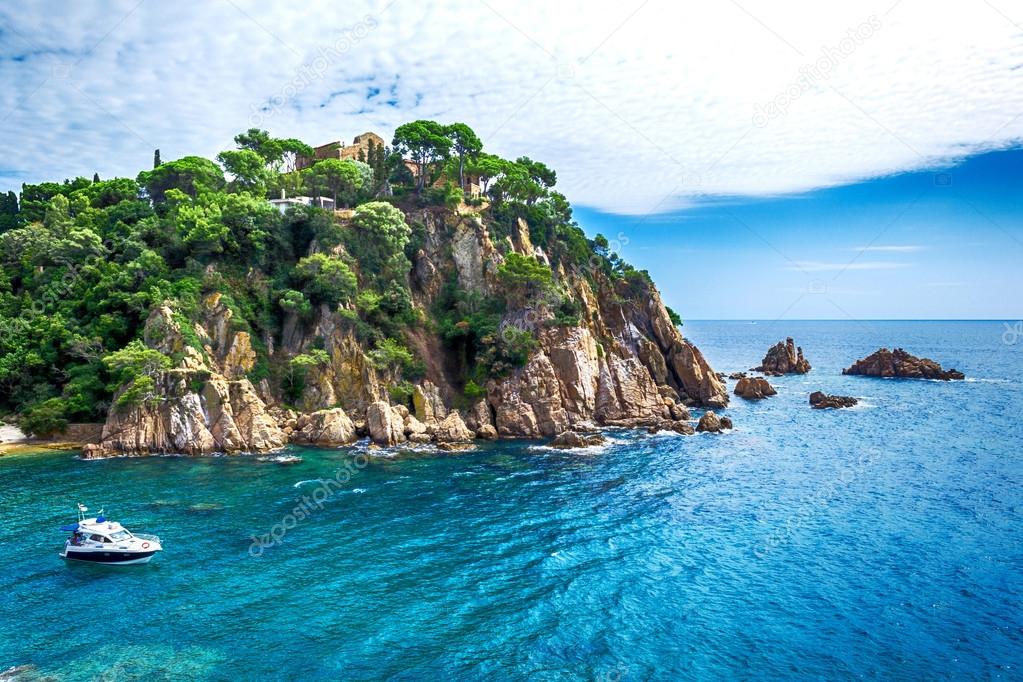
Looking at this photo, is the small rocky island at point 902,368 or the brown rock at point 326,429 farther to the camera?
the small rocky island at point 902,368

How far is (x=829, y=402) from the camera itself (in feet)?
301

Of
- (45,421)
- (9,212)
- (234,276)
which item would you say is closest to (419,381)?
(234,276)

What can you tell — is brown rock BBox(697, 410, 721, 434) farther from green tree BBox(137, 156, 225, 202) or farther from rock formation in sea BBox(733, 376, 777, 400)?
green tree BBox(137, 156, 225, 202)

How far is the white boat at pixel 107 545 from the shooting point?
35.0 m

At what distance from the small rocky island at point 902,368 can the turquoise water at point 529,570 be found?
70.4 meters

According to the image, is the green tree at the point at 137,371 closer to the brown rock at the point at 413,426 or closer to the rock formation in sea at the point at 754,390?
the brown rock at the point at 413,426

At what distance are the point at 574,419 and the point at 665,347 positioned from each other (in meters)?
29.0

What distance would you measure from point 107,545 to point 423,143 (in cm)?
6934

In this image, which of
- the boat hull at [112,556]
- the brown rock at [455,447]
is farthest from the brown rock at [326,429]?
the boat hull at [112,556]

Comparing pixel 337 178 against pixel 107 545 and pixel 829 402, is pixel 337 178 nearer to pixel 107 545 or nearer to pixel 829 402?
pixel 107 545

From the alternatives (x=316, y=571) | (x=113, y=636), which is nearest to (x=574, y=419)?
(x=316, y=571)

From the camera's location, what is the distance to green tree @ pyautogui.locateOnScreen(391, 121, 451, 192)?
9025 centimetres

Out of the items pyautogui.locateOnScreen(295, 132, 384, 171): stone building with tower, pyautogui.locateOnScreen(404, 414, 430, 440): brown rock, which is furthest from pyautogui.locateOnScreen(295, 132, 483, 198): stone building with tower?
pyautogui.locateOnScreen(404, 414, 430, 440): brown rock

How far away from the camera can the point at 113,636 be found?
2800 cm
